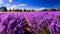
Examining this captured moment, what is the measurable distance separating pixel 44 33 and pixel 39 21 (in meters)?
0.10

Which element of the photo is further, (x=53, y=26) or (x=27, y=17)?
(x=27, y=17)

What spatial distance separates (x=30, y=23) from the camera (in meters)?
1.09

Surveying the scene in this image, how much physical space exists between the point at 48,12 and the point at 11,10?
296 mm

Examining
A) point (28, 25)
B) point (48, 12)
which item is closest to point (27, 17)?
point (28, 25)

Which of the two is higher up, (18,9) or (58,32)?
(18,9)


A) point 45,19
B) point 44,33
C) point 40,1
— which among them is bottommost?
point 44,33

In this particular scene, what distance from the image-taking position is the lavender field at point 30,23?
103 centimetres

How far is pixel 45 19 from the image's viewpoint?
1.05 m

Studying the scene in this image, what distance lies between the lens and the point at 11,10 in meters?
1.13

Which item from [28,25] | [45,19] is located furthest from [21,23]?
[45,19]

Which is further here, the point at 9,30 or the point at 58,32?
the point at 9,30

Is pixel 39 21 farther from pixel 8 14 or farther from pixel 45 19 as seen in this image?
pixel 8 14

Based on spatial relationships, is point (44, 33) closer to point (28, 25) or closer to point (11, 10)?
point (28, 25)

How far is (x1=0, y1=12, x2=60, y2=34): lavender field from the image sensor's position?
3.37ft
